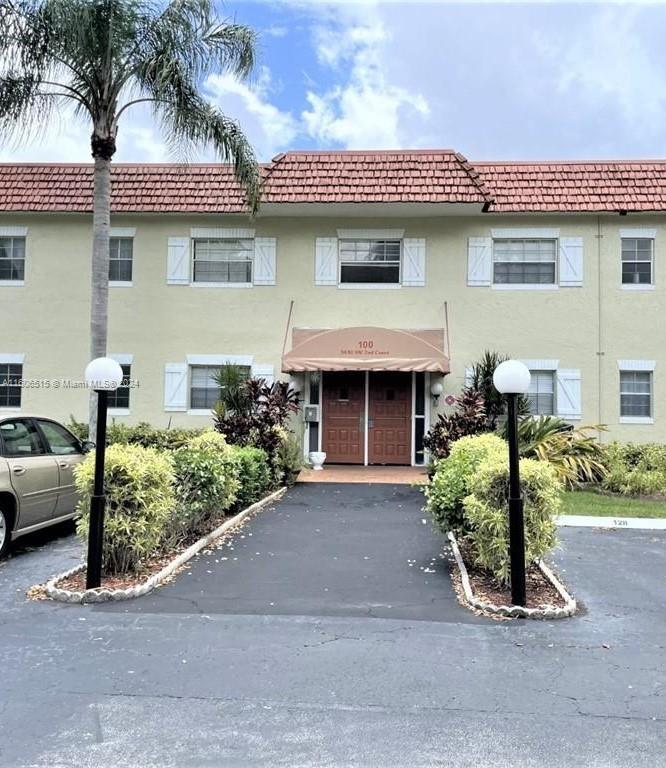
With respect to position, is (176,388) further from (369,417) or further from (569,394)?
(569,394)

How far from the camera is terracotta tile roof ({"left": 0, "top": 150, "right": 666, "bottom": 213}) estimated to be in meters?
14.7

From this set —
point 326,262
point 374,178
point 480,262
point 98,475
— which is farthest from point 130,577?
point 480,262

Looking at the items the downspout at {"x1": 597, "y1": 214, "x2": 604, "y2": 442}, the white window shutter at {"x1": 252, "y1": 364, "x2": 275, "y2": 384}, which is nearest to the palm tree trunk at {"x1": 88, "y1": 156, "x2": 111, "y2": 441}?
the white window shutter at {"x1": 252, "y1": 364, "x2": 275, "y2": 384}

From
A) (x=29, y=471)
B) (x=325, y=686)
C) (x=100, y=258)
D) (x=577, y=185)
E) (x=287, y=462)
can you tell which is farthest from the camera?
(x=577, y=185)

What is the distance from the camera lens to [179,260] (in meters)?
15.8

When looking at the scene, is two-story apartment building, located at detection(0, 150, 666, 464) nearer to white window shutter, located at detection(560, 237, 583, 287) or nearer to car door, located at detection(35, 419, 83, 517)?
white window shutter, located at detection(560, 237, 583, 287)

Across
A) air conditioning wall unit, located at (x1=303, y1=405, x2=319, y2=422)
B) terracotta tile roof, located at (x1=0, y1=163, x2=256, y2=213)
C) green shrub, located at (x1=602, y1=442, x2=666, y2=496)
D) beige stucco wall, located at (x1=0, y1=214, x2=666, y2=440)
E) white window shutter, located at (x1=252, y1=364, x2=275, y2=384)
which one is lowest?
green shrub, located at (x1=602, y1=442, x2=666, y2=496)

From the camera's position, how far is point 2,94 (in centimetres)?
1221

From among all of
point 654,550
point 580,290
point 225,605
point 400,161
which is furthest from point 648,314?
Result: point 225,605

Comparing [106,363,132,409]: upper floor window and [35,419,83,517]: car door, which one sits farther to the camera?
[106,363,132,409]: upper floor window

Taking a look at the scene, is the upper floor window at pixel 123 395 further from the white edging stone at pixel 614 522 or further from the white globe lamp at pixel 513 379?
the white globe lamp at pixel 513 379

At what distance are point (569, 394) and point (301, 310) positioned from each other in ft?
21.8

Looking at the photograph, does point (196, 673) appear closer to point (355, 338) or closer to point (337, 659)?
point (337, 659)

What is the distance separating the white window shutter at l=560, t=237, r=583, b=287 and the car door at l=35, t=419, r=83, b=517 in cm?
1155
